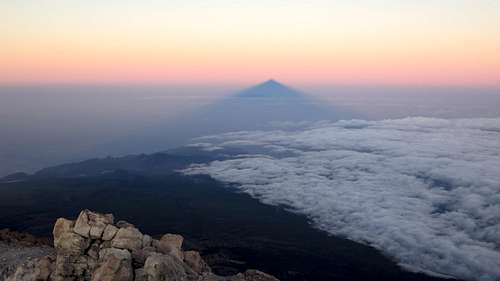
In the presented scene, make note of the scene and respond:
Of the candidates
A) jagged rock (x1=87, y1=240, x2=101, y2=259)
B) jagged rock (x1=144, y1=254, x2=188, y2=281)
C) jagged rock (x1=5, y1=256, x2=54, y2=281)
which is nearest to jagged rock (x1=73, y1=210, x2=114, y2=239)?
jagged rock (x1=87, y1=240, x2=101, y2=259)

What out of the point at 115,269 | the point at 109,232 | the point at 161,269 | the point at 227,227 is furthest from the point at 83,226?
the point at 227,227

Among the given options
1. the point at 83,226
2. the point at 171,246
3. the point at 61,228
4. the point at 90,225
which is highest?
→ the point at 90,225

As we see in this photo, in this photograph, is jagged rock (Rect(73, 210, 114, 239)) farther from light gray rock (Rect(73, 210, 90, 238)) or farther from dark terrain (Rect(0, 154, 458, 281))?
dark terrain (Rect(0, 154, 458, 281))

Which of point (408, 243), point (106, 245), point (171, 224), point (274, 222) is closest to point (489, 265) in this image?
point (408, 243)

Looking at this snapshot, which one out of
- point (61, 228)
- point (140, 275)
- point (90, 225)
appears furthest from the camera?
point (61, 228)

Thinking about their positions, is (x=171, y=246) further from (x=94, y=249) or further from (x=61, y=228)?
(x=61, y=228)

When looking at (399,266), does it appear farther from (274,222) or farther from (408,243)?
(274,222)
